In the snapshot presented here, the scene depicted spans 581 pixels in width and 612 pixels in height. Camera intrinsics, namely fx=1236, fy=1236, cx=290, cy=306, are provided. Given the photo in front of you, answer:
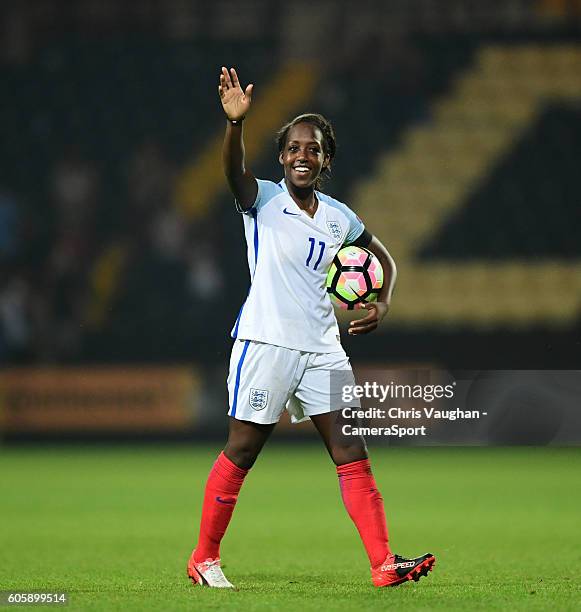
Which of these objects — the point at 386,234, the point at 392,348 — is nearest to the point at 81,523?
the point at 392,348

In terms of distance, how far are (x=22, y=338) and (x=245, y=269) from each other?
2.96m

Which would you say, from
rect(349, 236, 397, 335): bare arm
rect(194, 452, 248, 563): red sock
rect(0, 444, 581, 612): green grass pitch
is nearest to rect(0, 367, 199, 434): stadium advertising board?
rect(0, 444, 581, 612): green grass pitch

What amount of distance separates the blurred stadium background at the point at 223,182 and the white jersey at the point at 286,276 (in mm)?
8368

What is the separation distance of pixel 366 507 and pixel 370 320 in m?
0.73

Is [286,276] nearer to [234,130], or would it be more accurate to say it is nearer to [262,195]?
[262,195]

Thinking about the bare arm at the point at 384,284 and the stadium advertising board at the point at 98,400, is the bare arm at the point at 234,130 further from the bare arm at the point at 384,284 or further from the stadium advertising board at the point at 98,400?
the stadium advertising board at the point at 98,400

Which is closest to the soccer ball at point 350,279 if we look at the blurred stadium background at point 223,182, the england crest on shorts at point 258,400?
the england crest on shorts at point 258,400

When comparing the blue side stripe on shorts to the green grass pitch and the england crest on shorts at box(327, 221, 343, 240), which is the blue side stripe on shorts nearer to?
the england crest on shorts at box(327, 221, 343, 240)

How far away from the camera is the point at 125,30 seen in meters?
17.7

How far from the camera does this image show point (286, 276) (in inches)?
193

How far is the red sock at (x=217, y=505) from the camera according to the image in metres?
4.91

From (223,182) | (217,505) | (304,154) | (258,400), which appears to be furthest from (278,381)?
(223,182)

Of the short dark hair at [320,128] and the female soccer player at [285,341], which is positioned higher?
the short dark hair at [320,128]

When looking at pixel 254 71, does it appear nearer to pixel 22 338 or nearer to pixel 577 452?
pixel 22 338
